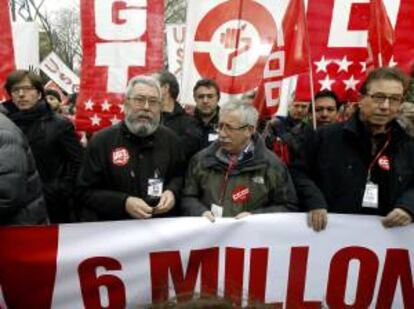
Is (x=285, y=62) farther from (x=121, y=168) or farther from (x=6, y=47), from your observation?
(x=6, y=47)

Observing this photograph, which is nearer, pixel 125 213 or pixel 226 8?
pixel 125 213

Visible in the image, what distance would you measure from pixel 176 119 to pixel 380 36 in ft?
5.50

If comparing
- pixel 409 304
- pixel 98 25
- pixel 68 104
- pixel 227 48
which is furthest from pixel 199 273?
pixel 68 104

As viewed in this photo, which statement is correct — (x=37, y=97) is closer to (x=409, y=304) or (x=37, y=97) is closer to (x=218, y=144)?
(x=218, y=144)

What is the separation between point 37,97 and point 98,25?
128 centimetres

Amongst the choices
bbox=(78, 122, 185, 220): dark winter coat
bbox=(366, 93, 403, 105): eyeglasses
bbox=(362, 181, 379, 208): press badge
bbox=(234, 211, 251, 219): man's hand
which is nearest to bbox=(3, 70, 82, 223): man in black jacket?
bbox=(78, 122, 185, 220): dark winter coat

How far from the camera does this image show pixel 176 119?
5445 millimetres

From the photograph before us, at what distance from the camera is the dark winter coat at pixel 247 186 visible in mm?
3893

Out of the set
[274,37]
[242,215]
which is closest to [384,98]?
[242,215]

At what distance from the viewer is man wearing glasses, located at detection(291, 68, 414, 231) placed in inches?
147

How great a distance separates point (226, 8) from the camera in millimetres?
5582

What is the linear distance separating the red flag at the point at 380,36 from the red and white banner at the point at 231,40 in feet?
2.36

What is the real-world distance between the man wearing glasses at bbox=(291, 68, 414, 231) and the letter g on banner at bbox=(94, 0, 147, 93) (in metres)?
2.22

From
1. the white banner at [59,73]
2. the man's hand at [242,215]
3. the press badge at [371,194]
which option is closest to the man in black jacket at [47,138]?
the man's hand at [242,215]
